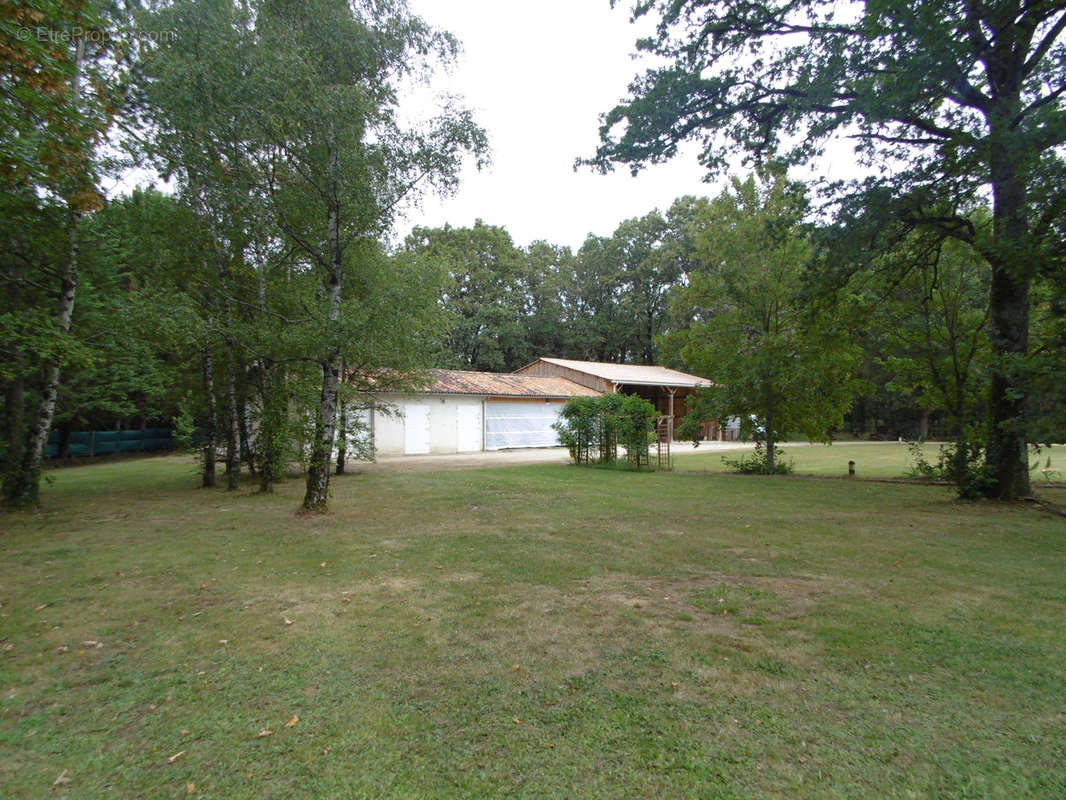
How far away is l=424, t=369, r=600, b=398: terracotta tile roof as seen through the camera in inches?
893

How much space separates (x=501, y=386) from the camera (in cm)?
2509

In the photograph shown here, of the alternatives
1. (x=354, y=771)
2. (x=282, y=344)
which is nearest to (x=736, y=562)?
(x=354, y=771)

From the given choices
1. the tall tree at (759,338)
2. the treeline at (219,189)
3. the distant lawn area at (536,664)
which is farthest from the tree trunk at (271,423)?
the tall tree at (759,338)

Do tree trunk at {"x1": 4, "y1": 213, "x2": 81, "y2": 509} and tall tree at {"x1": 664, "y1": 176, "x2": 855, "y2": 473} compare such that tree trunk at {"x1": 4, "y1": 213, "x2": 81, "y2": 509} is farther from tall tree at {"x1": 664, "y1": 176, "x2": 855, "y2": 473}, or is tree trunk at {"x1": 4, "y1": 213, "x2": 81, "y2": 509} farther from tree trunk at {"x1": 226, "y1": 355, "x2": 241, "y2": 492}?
tall tree at {"x1": 664, "y1": 176, "x2": 855, "y2": 473}

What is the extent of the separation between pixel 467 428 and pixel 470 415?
23.0 inches

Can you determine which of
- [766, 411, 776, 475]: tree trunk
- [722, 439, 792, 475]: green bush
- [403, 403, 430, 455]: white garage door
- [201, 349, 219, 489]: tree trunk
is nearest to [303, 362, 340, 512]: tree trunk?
[201, 349, 219, 489]: tree trunk

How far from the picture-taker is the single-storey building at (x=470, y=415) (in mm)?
20875

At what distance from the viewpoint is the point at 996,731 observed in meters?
2.57

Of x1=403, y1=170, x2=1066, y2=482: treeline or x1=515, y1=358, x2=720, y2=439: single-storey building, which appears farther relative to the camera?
x1=515, y1=358, x2=720, y2=439: single-storey building

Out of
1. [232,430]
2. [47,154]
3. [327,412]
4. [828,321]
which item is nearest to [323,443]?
[327,412]

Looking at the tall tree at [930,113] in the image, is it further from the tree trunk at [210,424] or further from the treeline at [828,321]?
the tree trunk at [210,424]

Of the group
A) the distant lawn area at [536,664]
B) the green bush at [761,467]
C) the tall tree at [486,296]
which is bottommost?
the distant lawn area at [536,664]

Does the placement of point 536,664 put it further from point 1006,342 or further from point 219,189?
point 1006,342

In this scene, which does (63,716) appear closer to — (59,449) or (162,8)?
(162,8)
